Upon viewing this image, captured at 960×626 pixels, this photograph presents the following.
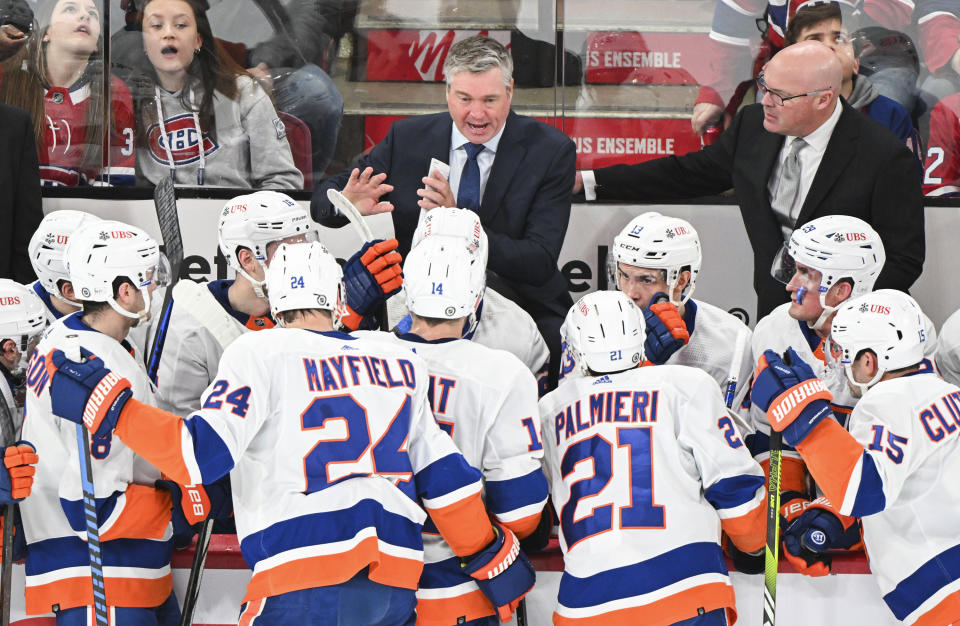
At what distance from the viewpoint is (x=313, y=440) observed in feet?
9.34

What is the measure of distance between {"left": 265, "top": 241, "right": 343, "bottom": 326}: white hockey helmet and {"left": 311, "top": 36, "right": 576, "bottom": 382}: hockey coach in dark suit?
100 centimetres

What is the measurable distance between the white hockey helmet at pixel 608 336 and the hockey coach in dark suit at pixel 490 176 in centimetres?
76

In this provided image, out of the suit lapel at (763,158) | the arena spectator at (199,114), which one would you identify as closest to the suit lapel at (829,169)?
the suit lapel at (763,158)

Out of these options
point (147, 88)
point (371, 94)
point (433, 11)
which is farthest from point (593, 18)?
point (147, 88)

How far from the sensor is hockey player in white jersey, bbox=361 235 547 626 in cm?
320

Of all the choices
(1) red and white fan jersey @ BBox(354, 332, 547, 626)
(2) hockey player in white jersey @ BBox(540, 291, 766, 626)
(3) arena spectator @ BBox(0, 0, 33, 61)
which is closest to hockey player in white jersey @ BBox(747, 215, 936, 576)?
(2) hockey player in white jersey @ BBox(540, 291, 766, 626)

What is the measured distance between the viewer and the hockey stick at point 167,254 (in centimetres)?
371

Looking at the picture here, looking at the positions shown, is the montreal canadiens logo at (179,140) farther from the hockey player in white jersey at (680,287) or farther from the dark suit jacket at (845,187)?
the dark suit jacket at (845,187)

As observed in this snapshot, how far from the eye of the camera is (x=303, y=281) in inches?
119

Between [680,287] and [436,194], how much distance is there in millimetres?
905

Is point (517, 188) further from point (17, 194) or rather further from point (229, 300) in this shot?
point (17, 194)

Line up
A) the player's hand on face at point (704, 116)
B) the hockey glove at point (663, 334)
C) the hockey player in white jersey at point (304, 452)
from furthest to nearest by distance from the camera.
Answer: the player's hand on face at point (704, 116) < the hockey glove at point (663, 334) < the hockey player in white jersey at point (304, 452)

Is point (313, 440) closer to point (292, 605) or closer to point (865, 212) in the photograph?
point (292, 605)

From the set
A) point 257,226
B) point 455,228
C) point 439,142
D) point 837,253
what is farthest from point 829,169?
point 257,226
